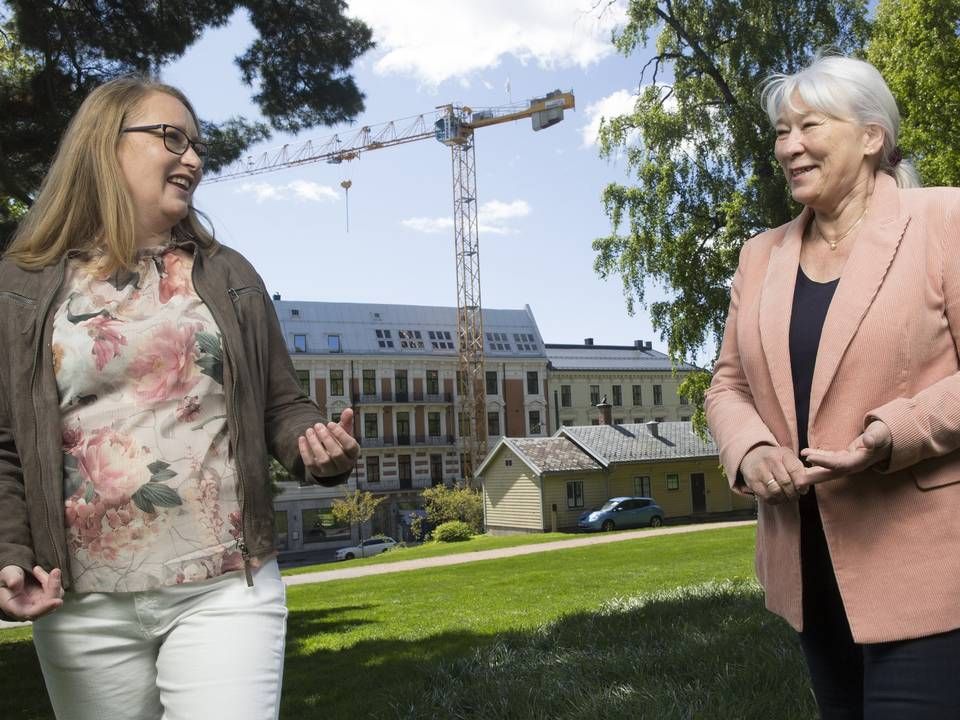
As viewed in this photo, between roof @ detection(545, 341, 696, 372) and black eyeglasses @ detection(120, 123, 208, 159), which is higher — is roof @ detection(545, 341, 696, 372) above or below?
above

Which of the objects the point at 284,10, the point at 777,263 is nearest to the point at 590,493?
the point at 284,10

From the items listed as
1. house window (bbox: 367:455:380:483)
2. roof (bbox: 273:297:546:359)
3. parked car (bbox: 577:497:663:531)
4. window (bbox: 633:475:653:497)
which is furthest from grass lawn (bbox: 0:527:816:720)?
roof (bbox: 273:297:546:359)

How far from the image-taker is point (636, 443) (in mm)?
47250

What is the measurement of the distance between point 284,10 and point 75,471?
6.51m

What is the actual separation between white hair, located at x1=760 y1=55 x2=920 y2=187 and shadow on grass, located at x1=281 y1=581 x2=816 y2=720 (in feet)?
8.29

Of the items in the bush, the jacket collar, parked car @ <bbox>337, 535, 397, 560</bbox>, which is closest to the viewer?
the jacket collar

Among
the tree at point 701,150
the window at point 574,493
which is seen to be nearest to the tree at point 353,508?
the window at point 574,493

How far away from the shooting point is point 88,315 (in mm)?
2367

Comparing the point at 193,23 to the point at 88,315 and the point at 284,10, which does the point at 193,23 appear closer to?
the point at 284,10

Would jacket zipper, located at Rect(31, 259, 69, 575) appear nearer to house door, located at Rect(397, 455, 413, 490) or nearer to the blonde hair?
the blonde hair

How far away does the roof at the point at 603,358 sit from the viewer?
220 feet

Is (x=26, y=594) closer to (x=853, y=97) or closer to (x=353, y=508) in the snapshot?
(x=853, y=97)

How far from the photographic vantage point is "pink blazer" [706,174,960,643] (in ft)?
7.16

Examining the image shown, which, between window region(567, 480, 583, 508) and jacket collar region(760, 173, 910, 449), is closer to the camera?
jacket collar region(760, 173, 910, 449)
